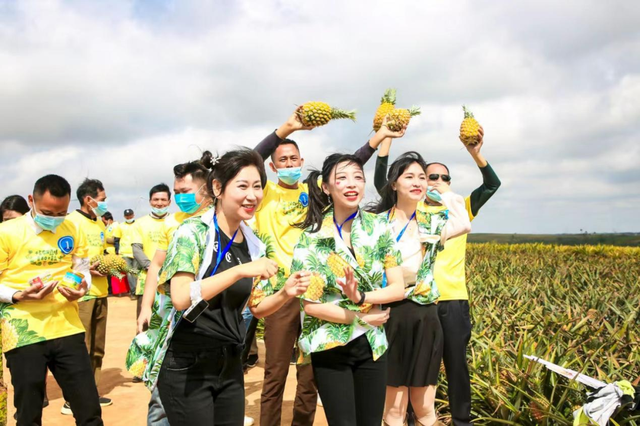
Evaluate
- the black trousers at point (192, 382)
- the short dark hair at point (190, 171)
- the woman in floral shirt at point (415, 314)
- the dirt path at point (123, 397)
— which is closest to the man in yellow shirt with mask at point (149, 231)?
the dirt path at point (123, 397)

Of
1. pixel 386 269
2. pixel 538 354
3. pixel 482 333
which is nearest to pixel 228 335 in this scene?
pixel 386 269

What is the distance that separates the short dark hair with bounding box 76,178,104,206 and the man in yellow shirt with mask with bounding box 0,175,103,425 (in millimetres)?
2234

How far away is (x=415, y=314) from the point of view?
12.0ft

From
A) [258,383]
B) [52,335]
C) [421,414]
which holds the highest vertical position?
[52,335]

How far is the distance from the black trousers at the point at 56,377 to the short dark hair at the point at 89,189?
8.72ft

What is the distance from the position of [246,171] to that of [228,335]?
0.79 metres

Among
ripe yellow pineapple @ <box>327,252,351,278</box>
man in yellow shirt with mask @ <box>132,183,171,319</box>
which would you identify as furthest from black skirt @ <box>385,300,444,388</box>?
man in yellow shirt with mask @ <box>132,183,171,319</box>

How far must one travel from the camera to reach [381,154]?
4297 mm

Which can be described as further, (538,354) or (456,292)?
(538,354)

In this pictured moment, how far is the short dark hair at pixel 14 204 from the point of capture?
5.92m

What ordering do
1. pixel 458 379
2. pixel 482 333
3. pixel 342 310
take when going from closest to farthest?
pixel 342 310
pixel 458 379
pixel 482 333

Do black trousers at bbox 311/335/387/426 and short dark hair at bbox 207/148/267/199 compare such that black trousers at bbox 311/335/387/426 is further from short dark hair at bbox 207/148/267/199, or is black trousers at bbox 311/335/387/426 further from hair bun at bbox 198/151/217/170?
hair bun at bbox 198/151/217/170

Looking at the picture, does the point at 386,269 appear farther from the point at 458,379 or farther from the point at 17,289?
the point at 17,289

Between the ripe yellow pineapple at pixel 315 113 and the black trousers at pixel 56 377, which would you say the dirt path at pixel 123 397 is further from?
the ripe yellow pineapple at pixel 315 113
